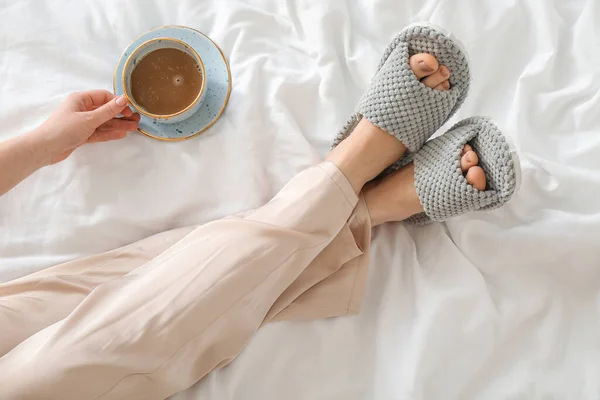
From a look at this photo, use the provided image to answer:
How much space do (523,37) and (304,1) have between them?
0.35m

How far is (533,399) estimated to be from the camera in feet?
2.08

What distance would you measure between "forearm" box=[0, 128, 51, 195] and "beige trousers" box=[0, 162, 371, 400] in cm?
13

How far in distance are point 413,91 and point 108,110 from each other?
0.42 meters

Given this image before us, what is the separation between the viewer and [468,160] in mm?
642

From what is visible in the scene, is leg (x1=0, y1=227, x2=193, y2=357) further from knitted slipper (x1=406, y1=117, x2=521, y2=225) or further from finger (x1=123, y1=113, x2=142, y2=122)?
knitted slipper (x1=406, y1=117, x2=521, y2=225)

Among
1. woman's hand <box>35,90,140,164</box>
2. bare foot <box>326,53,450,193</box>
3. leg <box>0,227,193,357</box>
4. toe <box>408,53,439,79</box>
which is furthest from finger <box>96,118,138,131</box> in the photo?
toe <box>408,53,439,79</box>

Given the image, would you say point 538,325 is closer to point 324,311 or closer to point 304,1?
point 324,311

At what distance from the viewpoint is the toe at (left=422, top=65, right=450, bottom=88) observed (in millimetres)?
666

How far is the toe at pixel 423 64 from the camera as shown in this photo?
656mm

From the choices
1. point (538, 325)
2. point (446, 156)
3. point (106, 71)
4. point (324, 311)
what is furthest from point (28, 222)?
point (538, 325)

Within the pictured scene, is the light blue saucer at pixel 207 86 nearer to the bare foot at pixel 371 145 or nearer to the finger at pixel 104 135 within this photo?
the finger at pixel 104 135

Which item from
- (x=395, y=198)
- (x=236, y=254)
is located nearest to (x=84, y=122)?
(x=236, y=254)

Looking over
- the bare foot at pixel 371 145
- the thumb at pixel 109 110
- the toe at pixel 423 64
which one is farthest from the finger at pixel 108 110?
the toe at pixel 423 64

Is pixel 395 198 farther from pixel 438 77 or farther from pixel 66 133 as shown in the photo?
pixel 66 133
